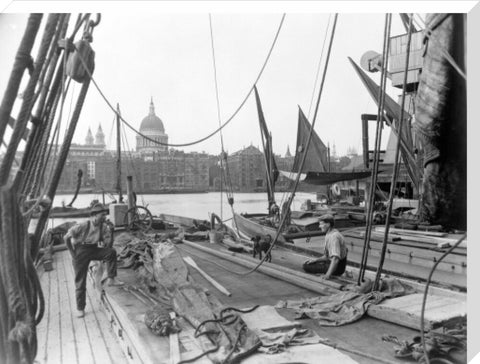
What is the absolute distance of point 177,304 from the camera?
3.84m

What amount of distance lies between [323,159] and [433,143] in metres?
13.0

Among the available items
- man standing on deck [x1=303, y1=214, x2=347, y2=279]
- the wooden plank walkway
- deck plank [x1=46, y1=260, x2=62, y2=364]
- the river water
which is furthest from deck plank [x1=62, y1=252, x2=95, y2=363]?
the river water

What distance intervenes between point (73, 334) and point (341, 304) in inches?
104

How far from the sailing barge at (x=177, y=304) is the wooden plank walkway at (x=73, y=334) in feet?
0.04

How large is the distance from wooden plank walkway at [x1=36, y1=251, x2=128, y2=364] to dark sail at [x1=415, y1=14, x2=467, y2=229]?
3.69 meters

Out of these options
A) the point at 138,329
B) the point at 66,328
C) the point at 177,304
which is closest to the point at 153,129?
the point at 66,328

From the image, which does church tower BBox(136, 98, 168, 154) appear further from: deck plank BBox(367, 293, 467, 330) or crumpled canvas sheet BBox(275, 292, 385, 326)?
deck plank BBox(367, 293, 467, 330)

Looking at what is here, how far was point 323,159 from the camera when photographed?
17.5m

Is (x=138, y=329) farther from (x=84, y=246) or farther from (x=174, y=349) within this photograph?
(x=84, y=246)

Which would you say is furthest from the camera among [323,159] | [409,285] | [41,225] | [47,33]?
[323,159]

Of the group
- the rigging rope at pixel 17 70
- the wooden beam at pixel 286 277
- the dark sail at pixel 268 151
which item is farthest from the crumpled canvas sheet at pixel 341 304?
the dark sail at pixel 268 151

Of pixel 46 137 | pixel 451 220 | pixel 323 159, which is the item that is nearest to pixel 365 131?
pixel 323 159

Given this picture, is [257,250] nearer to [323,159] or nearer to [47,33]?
[47,33]

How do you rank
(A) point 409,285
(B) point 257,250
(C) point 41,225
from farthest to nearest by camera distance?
1. (B) point 257,250
2. (A) point 409,285
3. (C) point 41,225
